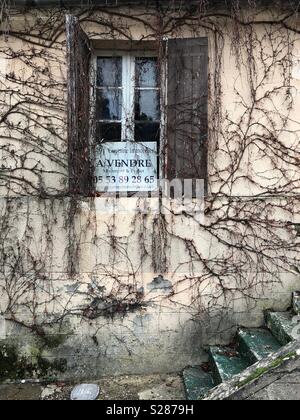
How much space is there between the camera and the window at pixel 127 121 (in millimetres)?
4570

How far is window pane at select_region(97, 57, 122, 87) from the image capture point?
15.2ft

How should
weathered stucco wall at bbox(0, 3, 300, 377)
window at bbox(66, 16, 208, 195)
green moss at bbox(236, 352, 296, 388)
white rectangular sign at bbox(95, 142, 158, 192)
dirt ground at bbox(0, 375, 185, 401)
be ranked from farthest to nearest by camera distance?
white rectangular sign at bbox(95, 142, 158, 192), weathered stucco wall at bbox(0, 3, 300, 377), window at bbox(66, 16, 208, 195), dirt ground at bbox(0, 375, 185, 401), green moss at bbox(236, 352, 296, 388)

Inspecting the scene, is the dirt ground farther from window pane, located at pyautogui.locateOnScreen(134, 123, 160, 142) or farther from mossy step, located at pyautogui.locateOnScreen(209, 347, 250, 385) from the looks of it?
window pane, located at pyautogui.locateOnScreen(134, 123, 160, 142)

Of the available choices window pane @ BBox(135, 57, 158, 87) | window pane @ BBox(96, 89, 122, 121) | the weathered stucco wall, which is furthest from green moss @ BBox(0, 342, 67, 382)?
window pane @ BBox(135, 57, 158, 87)

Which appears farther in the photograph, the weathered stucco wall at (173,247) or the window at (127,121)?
the window at (127,121)

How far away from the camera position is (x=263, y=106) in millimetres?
4398

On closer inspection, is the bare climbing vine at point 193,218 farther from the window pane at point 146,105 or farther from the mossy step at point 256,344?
the window pane at point 146,105

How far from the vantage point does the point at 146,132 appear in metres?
4.62

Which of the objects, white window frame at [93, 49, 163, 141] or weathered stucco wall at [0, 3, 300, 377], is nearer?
weathered stucco wall at [0, 3, 300, 377]

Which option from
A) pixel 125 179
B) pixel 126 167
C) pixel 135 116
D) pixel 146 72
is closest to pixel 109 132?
pixel 135 116

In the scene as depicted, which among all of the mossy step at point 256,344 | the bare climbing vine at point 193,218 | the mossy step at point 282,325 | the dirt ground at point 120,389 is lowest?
the dirt ground at point 120,389

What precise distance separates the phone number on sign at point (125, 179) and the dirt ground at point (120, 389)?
212 cm

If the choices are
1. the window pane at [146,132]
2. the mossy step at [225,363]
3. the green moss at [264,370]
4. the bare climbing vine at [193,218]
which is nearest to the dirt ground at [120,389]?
the mossy step at [225,363]

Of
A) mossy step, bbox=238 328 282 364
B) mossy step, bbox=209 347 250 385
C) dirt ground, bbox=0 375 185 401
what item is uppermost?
mossy step, bbox=238 328 282 364
